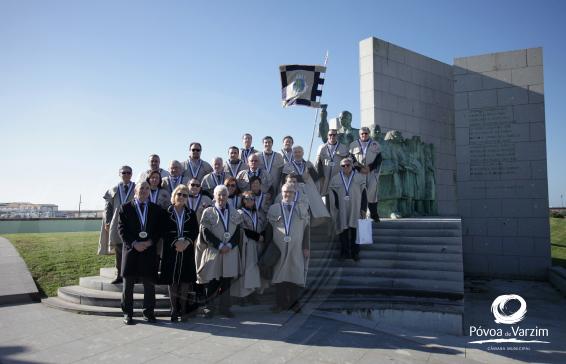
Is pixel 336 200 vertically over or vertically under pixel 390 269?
over

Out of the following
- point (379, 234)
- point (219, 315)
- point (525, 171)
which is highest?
point (525, 171)

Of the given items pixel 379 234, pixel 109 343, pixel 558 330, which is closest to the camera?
pixel 109 343

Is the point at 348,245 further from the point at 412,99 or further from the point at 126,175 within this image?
the point at 412,99

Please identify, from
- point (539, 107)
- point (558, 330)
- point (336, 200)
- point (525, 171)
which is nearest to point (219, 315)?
point (336, 200)

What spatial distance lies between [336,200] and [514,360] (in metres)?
3.78

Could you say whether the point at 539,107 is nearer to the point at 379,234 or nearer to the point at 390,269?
the point at 379,234

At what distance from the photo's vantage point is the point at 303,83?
31.7ft

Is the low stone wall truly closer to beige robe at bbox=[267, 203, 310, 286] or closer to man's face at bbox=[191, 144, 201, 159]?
man's face at bbox=[191, 144, 201, 159]

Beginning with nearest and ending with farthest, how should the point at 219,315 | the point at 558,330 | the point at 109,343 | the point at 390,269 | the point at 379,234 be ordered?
1. the point at 109,343
2. the point at 219,315
3. the point at 558,330
4. the point at 390,269
5. the point at 379,234

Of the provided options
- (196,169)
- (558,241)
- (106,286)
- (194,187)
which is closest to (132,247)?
(194,187)

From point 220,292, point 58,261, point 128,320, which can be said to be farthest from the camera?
point 58,261

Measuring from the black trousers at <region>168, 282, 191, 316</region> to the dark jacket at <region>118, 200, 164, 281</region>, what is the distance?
34 centimetres

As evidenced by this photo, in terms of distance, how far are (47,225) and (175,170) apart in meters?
22.9

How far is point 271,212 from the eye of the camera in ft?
19.9
